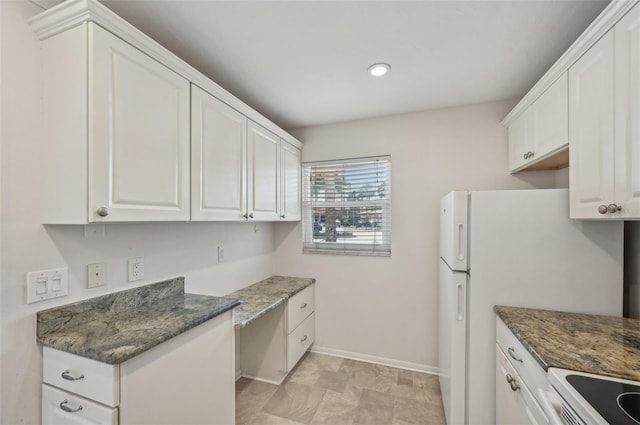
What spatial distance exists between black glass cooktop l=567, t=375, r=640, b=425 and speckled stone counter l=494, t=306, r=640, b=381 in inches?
2.2

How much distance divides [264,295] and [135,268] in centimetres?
100

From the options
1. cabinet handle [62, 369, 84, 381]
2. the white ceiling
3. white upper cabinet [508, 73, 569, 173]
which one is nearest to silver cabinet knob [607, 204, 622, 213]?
white upper cabinet [508, 73, 569, 173]

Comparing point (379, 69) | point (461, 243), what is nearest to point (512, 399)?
point (461, 243)

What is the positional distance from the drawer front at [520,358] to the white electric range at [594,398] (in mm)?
137

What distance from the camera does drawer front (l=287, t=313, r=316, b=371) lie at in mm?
2240

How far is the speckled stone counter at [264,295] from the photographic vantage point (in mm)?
1755

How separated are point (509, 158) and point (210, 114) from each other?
2321mm

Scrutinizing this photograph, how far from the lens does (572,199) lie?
1.34 m

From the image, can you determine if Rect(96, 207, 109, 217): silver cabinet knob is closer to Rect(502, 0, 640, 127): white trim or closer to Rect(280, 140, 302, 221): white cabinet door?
Rect(280, 140, 302, 221): white cabinet door

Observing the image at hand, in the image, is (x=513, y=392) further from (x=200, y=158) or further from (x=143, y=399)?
(x=200, y=158)

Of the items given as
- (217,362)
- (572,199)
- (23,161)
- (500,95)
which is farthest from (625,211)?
(23,161)

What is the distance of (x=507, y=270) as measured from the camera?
151 cm

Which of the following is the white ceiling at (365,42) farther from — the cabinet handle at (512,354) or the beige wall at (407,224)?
the cabinet handle at (512,354)

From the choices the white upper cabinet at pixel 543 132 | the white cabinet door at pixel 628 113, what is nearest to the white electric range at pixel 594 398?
the white cabinet door at pixel 628 113
